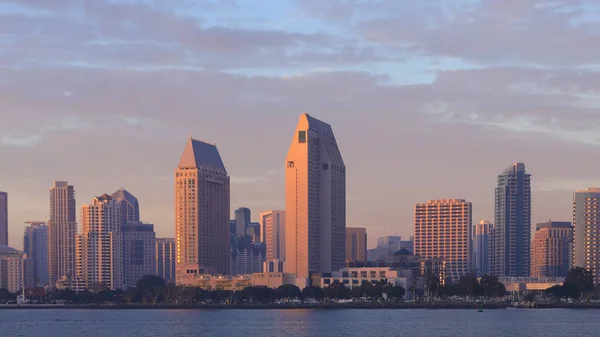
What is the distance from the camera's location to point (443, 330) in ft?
511

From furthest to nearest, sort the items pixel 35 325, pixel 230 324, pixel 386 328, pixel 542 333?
1. pixel 35 325
2. pixel 230 324
3. pixel 386 328
4. pixel 542 333

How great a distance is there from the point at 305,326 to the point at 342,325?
6.25 m

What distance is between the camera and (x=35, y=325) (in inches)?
7589

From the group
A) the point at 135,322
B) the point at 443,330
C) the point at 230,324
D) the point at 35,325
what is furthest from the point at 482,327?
the point at 35,325

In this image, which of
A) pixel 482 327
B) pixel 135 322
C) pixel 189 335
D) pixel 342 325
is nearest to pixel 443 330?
pixel 482 327

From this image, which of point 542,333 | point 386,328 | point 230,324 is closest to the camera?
point 542,333

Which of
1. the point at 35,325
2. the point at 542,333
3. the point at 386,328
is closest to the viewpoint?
the point at 542,333

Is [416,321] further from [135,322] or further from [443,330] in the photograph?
[135,322]

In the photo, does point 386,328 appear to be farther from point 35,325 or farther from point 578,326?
point 35,325

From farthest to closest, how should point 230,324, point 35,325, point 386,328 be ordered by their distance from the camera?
point 35,325 < point 230,324 < point 386,328

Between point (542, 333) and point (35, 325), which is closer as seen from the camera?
point (542, 333)

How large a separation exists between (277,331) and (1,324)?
2563 inches

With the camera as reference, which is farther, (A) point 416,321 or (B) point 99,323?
(B) point 99,323

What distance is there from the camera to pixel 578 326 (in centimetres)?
16450
